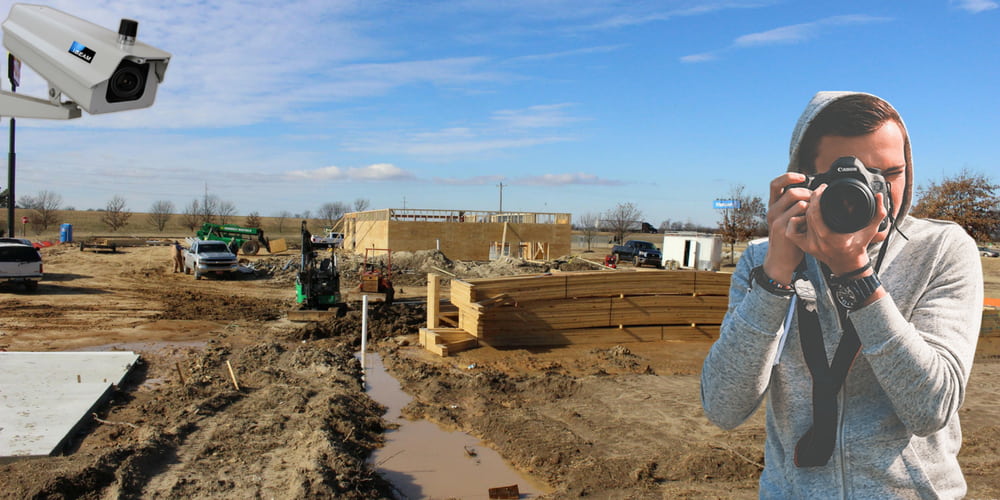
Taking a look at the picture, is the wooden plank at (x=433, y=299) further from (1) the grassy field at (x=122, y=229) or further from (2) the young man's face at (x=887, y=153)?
(1) the grassy field at (x=122, y=229)

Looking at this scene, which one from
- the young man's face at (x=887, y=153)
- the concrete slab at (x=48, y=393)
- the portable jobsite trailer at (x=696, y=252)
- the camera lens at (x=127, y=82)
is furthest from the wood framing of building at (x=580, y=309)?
the portable jobsite trailer at (x=696, y=252)

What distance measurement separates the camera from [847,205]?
2143mm

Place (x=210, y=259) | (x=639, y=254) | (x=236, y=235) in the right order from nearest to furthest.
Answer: (x=210, y=259)
(x=236, y=235)
(x=639, y=254)

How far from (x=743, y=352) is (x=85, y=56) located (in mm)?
3138

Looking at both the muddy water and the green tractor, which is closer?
the muddy water

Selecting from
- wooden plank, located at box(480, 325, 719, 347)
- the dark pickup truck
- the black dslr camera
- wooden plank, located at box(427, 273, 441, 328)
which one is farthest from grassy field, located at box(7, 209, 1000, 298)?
the black dslr camera

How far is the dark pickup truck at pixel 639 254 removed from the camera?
37969 mm

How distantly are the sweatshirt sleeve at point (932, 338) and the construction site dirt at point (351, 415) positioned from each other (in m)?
4.91

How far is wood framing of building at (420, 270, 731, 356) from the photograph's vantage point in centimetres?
1408

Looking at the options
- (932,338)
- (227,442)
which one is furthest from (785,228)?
(227,442)

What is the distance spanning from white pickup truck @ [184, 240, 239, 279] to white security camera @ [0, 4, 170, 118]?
27.7 m

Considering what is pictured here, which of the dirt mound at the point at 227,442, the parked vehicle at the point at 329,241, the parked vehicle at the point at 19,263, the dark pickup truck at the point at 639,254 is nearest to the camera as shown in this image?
the dirt mound at the point at 227,442

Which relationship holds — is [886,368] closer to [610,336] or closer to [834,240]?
[834,240]

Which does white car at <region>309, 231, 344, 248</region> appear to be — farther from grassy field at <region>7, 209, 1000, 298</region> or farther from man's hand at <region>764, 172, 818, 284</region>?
man's hand at <region>764, 172, 818, 284</region>
